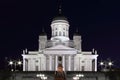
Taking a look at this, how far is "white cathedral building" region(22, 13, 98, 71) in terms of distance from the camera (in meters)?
96.5

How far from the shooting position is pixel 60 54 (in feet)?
316

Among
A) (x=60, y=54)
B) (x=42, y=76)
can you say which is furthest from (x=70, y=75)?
(x=60, y=54)

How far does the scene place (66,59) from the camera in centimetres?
9731

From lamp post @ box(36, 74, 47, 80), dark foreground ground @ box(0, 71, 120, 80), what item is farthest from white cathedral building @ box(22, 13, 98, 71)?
lamp post @ box(36, 74, 47, 80)

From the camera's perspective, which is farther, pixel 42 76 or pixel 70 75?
pixel 70 75

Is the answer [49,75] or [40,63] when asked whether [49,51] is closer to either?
[40,63]

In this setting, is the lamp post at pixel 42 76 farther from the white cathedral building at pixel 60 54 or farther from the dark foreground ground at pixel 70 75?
the white cathedral building at pixel 60 54

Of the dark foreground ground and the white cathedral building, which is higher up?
the white cathedral building

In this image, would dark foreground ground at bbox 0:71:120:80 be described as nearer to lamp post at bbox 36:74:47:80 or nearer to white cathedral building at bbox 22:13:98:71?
lamp post at bbox 36:74:47:80

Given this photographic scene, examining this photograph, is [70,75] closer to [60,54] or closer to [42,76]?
[42,76]

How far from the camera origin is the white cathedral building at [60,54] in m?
96.5

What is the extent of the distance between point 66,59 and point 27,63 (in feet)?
30.5

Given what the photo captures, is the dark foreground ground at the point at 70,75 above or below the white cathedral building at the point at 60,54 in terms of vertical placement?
below

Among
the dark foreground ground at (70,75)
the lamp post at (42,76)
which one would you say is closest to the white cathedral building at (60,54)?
the dark foreground ground at (70,75)
